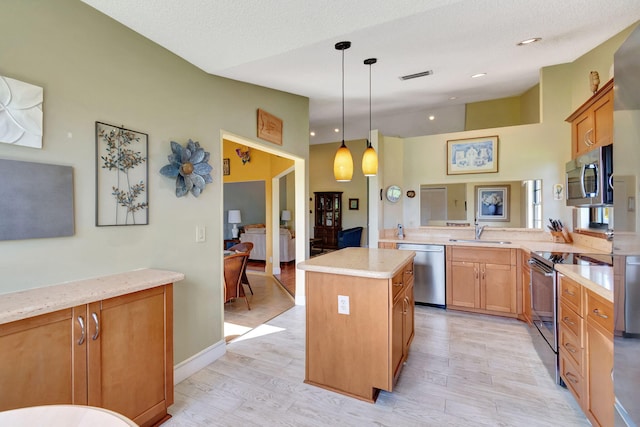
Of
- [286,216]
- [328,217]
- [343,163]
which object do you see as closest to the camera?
[343,163]

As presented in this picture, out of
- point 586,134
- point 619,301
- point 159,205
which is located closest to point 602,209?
point 586,134

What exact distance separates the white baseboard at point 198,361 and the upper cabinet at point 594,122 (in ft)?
11.8

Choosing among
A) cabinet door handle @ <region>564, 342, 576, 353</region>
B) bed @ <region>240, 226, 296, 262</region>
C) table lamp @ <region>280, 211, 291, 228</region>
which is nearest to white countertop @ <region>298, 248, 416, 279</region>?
cabinet door handle @ <region>564, 342, 576, 353</region>

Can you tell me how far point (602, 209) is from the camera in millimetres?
2881

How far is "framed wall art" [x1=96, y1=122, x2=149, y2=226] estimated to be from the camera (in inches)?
70.3

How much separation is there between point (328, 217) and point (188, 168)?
6827mm

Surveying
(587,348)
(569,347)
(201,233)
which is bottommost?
(569,347)

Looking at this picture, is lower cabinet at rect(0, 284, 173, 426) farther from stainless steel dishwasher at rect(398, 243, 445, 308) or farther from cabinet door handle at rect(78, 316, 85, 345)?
stainless steel dishwasher at rect(398, 243, 445, 308)

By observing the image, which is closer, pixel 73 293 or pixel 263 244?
pixel 73 293

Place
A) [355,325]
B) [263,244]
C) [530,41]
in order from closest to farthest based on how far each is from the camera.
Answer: [355,325]
[530,41]
[263,244]

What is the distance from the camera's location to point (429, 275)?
3.81m

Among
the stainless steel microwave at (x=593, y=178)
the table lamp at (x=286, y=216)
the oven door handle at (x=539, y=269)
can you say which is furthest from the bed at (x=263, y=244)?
the stainless steel microwave at (x=593, y=178)

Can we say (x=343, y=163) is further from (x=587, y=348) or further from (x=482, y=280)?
(x=482, y=280)

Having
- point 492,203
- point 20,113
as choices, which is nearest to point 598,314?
point 492,203
